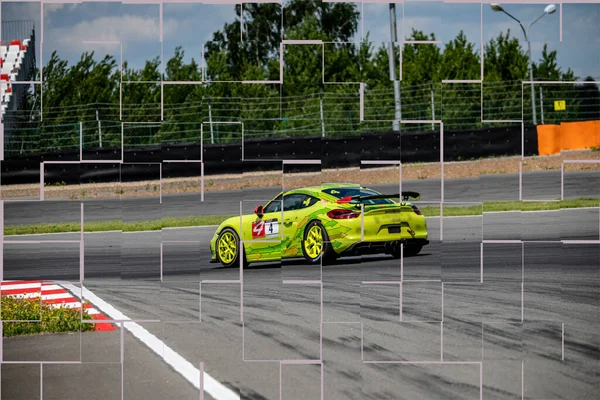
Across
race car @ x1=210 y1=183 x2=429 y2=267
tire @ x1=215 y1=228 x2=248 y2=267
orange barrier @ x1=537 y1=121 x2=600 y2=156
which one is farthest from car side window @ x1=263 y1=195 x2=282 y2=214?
orange barrier @ x1=537 y1=121 x2=600 y2=156

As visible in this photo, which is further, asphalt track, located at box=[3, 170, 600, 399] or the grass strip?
the grass strip

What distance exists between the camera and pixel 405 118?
3990mm

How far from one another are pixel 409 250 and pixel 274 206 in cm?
83

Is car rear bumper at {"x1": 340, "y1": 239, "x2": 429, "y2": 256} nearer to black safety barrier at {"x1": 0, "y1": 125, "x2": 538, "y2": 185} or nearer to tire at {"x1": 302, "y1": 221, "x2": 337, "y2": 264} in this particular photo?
tire at {"x1": 302, "y1": 221, "x2": 337, "y2": 264}

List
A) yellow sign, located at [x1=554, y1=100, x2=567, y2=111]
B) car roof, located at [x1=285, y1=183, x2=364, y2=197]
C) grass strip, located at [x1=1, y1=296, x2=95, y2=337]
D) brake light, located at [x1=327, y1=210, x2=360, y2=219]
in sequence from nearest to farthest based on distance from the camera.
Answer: car roof, located at [x1=285, y1=183, x2=364, y2=197], brake light, located at [x1=327, y1=210, x2=360, y2=219], grass strip, located at [x1=1, y1=296, x2=95, y2=337], yellow sign, located at [x1=554, y1=100, x2=567, y2=111]

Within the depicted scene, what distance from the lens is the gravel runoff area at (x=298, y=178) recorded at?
13.1 ft

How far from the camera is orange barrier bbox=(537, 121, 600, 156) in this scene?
4656 millimetres

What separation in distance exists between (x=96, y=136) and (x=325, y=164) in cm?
157

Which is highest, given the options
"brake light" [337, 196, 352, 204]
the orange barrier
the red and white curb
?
the orange barrier

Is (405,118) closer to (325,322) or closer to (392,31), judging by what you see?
(392,31)

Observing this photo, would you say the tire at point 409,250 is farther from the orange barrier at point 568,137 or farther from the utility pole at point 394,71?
the orange barrier at point 568,137

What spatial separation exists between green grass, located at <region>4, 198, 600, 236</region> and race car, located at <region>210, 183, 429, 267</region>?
120mm

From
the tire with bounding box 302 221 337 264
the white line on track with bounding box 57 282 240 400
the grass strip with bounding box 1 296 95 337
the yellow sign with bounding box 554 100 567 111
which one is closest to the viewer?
the tire with bounding box 302 221 337 264

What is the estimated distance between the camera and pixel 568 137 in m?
4.80
